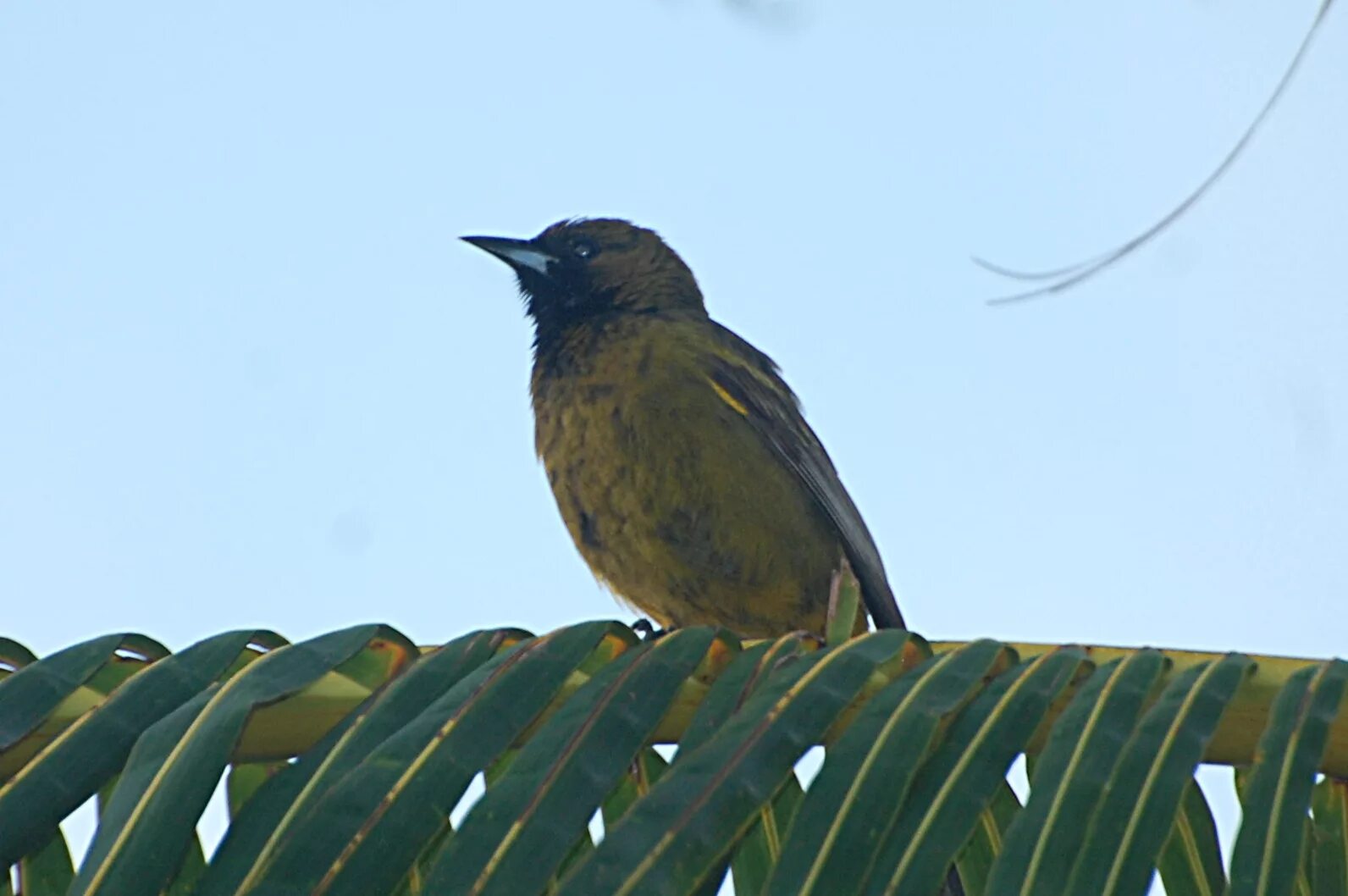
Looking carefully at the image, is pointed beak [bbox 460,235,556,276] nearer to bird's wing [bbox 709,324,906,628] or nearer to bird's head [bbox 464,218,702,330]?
bird's head [bbox 464,218,702,330]

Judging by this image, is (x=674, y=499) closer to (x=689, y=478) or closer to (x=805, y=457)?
(x=689, y=478)

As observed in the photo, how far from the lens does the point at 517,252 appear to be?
549 centimetres

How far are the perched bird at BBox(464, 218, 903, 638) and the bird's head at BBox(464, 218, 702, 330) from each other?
0.17 metres

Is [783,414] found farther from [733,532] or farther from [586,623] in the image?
[586,623]

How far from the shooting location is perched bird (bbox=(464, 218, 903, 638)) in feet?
14.6

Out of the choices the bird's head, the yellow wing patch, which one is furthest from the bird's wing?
the bird's head

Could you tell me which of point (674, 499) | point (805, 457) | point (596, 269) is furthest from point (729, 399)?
point (596, 269)

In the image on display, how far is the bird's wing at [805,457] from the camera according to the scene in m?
4.79

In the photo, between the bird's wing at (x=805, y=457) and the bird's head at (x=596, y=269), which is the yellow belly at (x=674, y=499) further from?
the bird's head at (x=596, y=269)

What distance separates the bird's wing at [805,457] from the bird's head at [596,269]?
413mm

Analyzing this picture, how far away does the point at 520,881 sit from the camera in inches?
67.8

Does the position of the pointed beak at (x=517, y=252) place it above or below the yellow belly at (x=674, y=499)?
above

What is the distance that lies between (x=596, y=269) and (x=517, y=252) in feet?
0.83

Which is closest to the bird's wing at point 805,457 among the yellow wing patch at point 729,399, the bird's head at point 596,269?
the yellow wing patch at point 729,399
